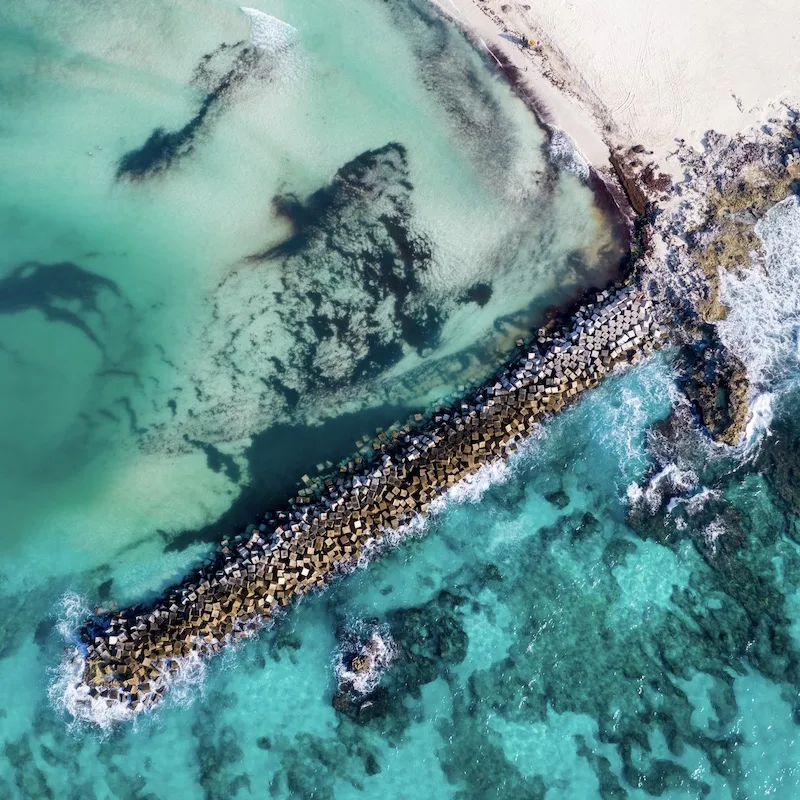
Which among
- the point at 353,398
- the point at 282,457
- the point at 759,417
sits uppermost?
the point at 759,417

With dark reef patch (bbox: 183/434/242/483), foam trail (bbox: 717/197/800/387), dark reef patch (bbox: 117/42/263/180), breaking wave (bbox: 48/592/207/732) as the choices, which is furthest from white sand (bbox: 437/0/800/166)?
breaking wave (bbox: 48/592/207/732)

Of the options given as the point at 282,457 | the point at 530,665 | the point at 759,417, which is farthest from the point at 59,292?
the point at 759,417

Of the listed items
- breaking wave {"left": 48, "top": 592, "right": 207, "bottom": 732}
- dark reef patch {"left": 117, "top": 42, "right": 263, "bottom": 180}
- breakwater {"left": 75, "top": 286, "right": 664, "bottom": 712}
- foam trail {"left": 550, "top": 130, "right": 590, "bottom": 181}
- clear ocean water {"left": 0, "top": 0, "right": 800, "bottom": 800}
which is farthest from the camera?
dark reef patch {"left": 117, "top": 42, "right": 263, "bottom": 180}

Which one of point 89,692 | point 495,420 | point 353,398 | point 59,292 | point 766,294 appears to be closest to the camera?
point 89,692

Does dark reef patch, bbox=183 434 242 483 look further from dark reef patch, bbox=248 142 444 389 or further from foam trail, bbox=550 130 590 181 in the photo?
foam trail, bbox=550 130 590 181

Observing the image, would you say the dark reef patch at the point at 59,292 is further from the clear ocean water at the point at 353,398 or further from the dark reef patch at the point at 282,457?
the dark reef patch at the point at 282,457

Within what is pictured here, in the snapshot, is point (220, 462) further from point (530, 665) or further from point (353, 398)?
point (530, 665)

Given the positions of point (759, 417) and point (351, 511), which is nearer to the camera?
point (351, 511)
